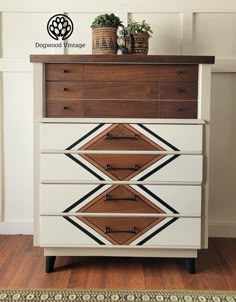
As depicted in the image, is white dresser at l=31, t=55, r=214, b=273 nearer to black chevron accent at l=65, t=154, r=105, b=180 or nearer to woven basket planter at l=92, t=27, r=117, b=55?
black chevron accent at l=65, t=154, r=105, b=180

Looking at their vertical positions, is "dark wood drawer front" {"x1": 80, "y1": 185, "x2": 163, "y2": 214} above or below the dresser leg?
above

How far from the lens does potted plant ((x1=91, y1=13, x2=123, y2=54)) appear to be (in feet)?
7.42

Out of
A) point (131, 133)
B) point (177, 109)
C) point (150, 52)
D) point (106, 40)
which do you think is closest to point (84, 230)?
point (131, 133)

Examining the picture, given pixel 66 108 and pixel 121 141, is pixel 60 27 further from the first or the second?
pixel 121 141

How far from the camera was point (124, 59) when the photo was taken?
213cm

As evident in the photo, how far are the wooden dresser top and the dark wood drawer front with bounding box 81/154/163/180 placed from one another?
0.47 meters

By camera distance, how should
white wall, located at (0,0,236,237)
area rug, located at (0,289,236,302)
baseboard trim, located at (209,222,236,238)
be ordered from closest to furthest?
1. area rug, located at (0,289,236,302)
2. white wall, located at (0,0,236,237)
3. baseboard trim, located at (209,222,236,238)

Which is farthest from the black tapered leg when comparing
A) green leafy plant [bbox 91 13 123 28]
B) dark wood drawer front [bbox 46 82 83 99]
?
green leafy plant [bbox 91 13 123 28]

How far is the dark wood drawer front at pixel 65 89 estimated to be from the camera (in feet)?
7.14

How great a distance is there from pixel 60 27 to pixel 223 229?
5.52 ft

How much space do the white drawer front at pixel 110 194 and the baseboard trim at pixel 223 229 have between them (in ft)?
→ 2.38

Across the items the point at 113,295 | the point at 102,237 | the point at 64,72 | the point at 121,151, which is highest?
the point at 64,72

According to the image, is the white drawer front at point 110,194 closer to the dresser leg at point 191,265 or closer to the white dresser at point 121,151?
the white dresser at point 121,151

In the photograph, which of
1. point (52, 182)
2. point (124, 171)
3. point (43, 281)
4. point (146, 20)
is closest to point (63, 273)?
point (43, 281)
